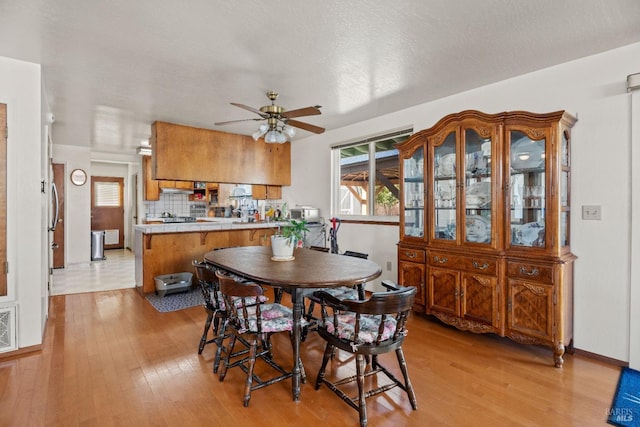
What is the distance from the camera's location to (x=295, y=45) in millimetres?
2469

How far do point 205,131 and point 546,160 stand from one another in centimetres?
431

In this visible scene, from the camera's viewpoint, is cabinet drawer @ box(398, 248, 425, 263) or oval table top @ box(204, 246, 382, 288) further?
cabinet drawer @ box(398, 248, 425, 263)

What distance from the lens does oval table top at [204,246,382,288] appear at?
80.7 inches

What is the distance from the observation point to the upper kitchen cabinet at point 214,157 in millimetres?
4688

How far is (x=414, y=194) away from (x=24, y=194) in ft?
11.5

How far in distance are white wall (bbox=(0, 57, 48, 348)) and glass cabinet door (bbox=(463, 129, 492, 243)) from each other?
3666mm

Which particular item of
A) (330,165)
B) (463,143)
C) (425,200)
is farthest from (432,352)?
(330,165)

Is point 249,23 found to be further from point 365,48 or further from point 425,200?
point 425,200

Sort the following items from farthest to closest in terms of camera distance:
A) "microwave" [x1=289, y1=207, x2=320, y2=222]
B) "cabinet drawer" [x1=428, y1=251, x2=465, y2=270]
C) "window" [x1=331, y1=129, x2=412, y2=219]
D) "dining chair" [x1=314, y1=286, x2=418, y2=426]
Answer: "microwave" [x1=289, y1=207, x2=320, y2=222]
"window" [x1=331, y1=129, x2=412, y2=219]
"cabinet drawer" [x1=428, y1=251, x2=465, y2=270]
"dining chair" [x1=314, y1=286, x2=418, y2=426]

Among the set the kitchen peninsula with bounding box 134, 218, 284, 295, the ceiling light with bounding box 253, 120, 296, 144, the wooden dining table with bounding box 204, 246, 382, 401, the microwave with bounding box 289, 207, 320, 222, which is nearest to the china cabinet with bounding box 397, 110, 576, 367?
the wooden dining table with bounding box 204, 246, 382, 401

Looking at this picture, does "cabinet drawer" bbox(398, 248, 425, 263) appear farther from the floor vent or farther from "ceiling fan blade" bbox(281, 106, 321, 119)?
the floor vent

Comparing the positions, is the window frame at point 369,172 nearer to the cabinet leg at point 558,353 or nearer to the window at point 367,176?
the window at point 367,176

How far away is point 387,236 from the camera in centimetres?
438

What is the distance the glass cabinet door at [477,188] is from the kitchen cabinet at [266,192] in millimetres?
3794
